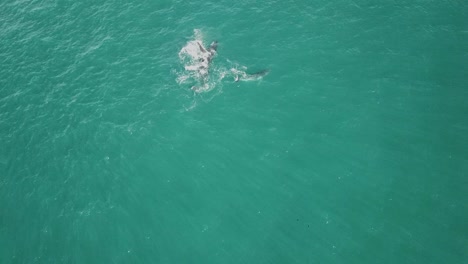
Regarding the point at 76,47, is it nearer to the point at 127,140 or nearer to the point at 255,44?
the point at 127,140

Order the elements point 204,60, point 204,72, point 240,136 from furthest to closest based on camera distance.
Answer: point 204,60, point 204,72, point 240,136

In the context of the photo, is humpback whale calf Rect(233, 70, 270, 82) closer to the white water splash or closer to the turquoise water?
the white water splash

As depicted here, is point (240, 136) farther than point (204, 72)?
Answer: No

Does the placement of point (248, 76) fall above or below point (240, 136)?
above

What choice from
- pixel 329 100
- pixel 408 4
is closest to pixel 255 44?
pixel 329 100

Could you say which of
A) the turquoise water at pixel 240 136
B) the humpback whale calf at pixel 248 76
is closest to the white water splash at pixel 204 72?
the humpback whale calf at pixel 248 76

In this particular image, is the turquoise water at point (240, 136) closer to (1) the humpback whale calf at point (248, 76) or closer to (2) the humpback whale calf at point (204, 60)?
(1) the humpback whale calf at point (248, 76)

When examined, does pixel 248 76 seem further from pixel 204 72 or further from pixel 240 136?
pixel 240 136

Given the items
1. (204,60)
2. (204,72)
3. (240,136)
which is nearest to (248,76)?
(204,72)

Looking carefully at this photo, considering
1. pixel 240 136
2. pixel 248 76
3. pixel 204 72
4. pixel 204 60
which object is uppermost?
pixel 204 60
